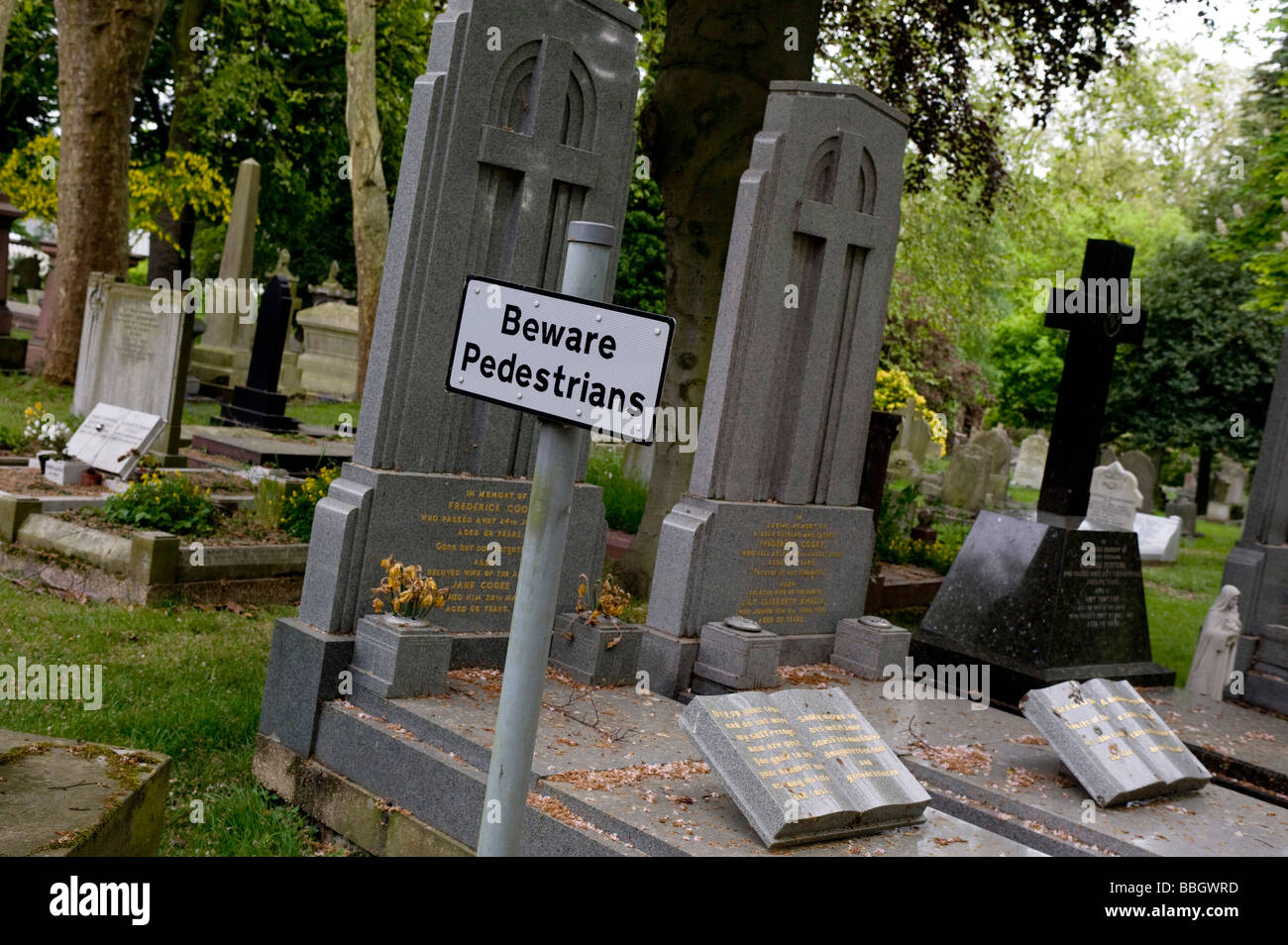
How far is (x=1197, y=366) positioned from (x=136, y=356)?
22.9 meters

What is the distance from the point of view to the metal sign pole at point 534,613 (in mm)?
2719

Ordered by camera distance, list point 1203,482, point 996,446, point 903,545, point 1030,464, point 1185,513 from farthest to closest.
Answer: point 1030,464 → point 1203,482 → point 1185,513 → point 996,446 → point 903,545

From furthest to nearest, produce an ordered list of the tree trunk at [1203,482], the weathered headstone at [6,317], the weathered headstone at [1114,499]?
the tree trunk at [1203,482], the weathered headstone at [1114,499], the weathered headstone at [6,317]

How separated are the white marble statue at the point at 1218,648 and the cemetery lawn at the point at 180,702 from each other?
6945mm

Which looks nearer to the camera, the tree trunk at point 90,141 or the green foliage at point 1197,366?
the tree trunk at point 90,141

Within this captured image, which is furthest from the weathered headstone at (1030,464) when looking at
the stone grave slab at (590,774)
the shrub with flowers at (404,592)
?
the shrub with flowers at (404,592)

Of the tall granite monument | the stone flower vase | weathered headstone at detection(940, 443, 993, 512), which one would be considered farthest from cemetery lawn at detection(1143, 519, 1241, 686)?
the stone flower vase

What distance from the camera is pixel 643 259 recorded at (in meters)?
20.7

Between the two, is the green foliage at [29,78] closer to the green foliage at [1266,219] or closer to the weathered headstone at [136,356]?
the weathered headstone at [136,356]

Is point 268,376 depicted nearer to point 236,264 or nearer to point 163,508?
point 163,508

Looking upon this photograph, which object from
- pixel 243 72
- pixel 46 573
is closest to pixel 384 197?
pixel 243 72

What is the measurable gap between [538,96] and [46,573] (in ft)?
16.5

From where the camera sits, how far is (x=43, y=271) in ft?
124

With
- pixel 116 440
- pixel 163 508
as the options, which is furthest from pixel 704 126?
pixel 116 440
